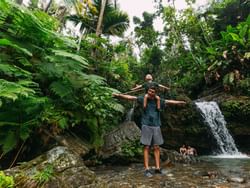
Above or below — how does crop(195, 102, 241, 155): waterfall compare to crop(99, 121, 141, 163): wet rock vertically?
above

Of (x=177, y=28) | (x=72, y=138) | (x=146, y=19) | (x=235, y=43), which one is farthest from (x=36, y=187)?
(x=146, y=19)

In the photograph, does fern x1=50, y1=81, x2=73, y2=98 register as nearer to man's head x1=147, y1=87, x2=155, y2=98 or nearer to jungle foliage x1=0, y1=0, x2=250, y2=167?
jungle foliage x1=0, y1=0, x2=250, y2=167

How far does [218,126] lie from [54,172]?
368 inches

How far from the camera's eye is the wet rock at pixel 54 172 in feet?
11.9

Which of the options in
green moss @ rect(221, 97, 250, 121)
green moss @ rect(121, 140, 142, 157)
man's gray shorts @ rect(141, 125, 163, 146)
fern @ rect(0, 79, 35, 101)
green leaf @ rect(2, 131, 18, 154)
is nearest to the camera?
fern @ rect(0, 79, 35, 101)

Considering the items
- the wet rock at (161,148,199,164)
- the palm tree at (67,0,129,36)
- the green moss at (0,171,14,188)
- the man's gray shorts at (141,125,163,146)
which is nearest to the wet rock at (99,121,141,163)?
the wet rock at (161,148,199,164)

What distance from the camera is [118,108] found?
22.9 feet

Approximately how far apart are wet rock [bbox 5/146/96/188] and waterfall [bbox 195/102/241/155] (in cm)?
836

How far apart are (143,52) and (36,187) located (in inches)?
862

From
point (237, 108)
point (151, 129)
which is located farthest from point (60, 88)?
point (237, 108)

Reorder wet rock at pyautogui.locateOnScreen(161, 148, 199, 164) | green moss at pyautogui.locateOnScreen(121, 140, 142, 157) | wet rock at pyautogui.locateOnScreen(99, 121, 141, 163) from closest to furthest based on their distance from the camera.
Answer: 1. wet rock at pyautogui.locateOnScreen(99, 121, 141, 163)
2. green moss at pyautogui.locateOnScreen(121, 140, 142, 157)
3. wet rock at pyautogui.locateOnScreen(161, 148, 199, 164)

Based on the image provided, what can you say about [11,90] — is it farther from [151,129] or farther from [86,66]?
[86,66]

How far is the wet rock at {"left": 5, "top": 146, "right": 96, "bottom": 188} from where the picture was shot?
3613mm

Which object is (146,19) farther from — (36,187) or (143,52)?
(36,187)
